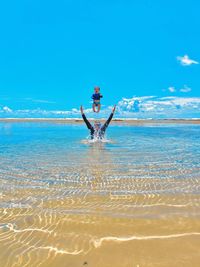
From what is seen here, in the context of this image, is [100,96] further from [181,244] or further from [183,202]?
[181,244]

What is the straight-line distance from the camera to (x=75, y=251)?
392 cm

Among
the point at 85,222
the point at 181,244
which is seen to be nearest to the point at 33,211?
the point at 85,222

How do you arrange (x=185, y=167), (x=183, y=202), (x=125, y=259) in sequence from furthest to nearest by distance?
(x=185, y=167) → (x=183, y=202) → (x=125, y=259)

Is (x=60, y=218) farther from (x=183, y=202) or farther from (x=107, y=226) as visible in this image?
(x=183, y=202)

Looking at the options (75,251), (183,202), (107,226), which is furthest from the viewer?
(183,202)

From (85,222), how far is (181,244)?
5.67 ft

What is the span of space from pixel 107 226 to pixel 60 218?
969 millimetres

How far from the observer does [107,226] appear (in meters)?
4.73

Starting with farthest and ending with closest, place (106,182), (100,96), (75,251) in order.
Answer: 1. (100,96)
2. (106,182)
3. (75,251)

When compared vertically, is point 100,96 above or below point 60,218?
above

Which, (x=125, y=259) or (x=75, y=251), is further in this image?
(x=75, y=251)

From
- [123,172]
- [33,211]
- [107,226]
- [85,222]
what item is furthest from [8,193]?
[123,172]

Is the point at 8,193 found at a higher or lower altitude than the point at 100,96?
lower

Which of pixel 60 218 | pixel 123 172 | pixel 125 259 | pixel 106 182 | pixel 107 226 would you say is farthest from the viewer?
pixel 123 172
